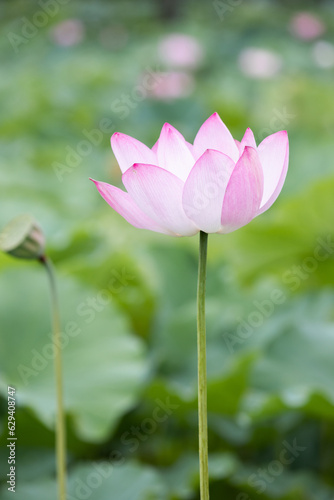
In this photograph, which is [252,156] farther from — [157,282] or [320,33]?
[320,33]

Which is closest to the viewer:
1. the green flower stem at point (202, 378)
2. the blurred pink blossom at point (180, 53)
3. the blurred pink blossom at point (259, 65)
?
the green flower stem at point (202, 378)

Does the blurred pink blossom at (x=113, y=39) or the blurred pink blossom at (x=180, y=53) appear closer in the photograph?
the blurred pink blossom at (x=180, y=53)

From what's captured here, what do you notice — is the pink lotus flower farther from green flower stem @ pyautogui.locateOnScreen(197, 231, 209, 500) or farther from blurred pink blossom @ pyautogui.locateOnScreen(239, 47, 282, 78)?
blurred pink blossom @ pyautogui.locateOnScreen(239, 47, 282, 78)

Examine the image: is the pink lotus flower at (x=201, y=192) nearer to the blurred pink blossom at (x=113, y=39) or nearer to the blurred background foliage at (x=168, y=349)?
the blurred background foliage at (x=168, y=349)

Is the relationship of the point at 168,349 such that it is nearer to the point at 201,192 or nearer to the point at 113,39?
the point at 201,192

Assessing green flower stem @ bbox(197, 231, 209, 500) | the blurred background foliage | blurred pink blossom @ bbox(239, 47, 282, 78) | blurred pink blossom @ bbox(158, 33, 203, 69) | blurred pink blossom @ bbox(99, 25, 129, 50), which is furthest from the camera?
blurred pink blossom @ bbox(99, 25, 129, 50)

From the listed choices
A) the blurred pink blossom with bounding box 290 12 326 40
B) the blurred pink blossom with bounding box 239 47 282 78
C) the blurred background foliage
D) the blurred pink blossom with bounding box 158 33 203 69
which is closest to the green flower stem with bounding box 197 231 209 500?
the blurred background foliage

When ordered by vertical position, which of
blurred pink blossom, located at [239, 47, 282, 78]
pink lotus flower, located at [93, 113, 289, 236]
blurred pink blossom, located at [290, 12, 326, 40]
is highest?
blurred pink blossom, located at [290, 12, 326, 40]

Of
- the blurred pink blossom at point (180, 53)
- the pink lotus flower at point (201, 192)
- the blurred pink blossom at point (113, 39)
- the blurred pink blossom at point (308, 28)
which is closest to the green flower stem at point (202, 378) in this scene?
the pink lotus flower at point (201, 192)

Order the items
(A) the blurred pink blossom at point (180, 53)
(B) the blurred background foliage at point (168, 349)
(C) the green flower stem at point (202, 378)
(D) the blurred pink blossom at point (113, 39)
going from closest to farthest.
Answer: (C) the green flower stem at point (202, 378) → (B) the blurred background foliage at point (168, 349) → (A) the blurred pink blossom at point (180, 53) → (D) the blurred pink blossom at point (113, 39)

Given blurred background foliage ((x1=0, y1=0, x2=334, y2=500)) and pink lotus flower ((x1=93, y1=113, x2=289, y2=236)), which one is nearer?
pink lotus flower ((x1=93, y1=113, x2=289, y2=236))

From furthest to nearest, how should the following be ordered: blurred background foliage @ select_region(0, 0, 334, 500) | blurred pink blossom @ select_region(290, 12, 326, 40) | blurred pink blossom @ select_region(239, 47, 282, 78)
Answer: blurred pink blossom @ select_region(290, 12, 326, 40) < blurred pink blossom @ select_region(239, 47, 282, 78) < blurred background foliage @ select_region(0, 0, 334, 500)

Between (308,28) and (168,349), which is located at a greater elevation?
(308,28)

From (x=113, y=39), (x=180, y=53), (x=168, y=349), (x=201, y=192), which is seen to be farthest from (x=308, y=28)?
(x=201, y=192)
